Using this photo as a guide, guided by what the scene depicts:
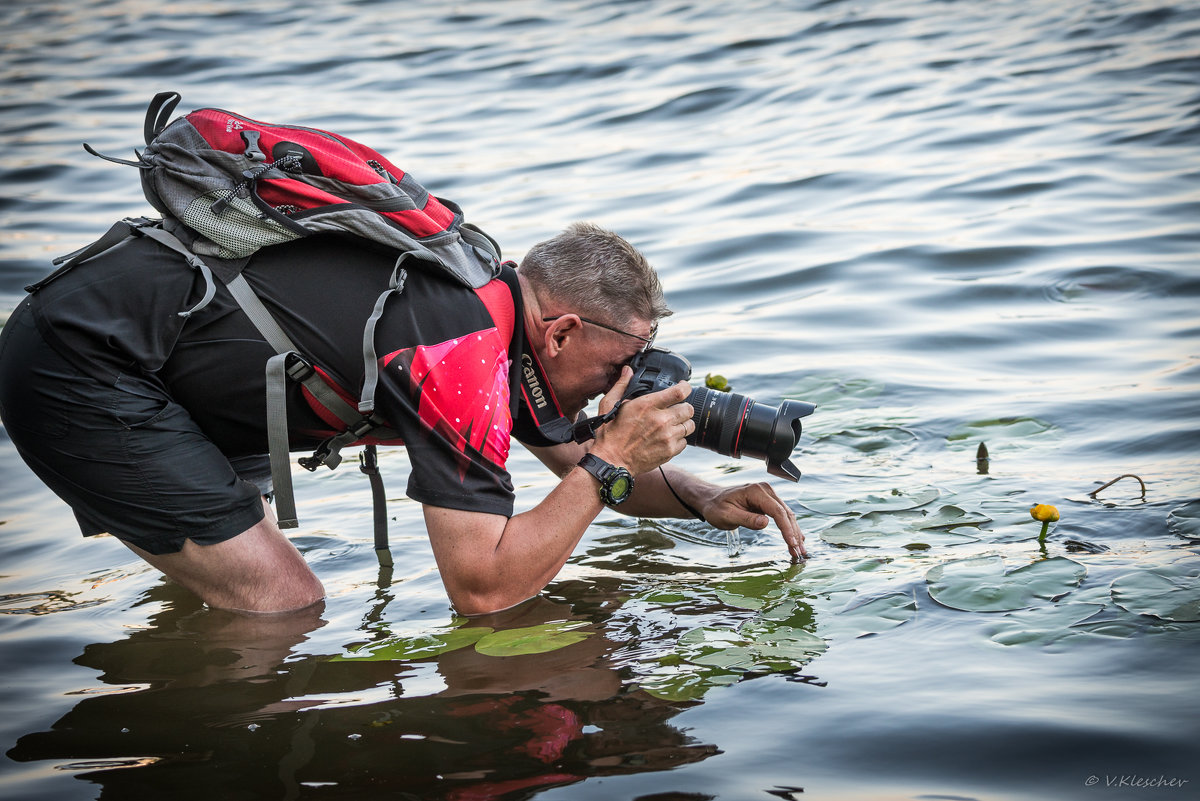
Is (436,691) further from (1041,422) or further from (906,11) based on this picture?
(906,11)

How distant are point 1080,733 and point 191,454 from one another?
7.26 ft

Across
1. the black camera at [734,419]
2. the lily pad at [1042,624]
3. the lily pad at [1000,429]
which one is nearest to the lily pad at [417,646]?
the black camera at [734,419]

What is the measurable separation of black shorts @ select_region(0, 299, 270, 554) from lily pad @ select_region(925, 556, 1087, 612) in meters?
1.89

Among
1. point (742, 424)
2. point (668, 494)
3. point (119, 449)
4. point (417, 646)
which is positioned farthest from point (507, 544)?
point (119, 449)

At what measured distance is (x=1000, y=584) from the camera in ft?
10.1

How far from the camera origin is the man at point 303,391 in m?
2.81

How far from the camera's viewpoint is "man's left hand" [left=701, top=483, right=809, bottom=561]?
3395mm

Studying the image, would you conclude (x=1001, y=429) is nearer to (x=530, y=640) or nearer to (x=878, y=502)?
(x=878, y=502)

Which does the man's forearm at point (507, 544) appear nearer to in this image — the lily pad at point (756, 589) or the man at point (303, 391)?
the man at point (303, 391)

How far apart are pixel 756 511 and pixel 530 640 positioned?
83 centimetres

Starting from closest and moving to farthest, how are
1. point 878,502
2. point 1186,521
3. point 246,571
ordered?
1. point 246,571
2. point 1186,521
3. point 878,502

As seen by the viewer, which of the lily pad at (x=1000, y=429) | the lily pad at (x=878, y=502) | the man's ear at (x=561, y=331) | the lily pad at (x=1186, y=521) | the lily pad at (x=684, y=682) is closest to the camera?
the lily pad at (x=684, y=682)

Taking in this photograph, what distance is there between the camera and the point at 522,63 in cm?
1352

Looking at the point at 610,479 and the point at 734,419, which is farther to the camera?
the point at 734,419
